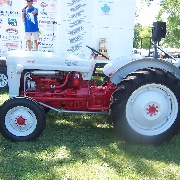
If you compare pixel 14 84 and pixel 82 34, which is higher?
pixel 82 34

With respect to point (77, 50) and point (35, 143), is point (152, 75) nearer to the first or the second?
point (35, 143)

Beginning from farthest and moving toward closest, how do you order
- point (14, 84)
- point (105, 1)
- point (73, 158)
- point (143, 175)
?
1. point (105, 1)
2. point (14, 84)
3. point (73, 158)
4. point (143, 175)

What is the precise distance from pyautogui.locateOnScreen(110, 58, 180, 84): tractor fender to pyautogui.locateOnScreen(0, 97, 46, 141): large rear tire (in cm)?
115

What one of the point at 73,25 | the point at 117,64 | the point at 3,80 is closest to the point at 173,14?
the point at 73,25

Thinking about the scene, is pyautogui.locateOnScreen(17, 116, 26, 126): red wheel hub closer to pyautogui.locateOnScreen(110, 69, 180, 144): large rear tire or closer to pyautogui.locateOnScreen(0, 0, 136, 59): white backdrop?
pyautogui.locateOnScreen(110, 69, 180, 144): large rear tire

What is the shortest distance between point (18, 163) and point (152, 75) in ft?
6.57

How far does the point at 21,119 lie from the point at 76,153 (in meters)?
0.91

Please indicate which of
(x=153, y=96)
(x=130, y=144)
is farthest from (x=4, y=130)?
(x=153, y=96)

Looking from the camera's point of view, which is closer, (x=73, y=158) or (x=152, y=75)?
(x=73, y=158)

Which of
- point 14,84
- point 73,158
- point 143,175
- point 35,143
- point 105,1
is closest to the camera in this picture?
point 143,175

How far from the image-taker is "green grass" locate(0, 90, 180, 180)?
360cm

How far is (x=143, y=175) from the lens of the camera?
143 inches

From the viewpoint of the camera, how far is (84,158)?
4.04 meters

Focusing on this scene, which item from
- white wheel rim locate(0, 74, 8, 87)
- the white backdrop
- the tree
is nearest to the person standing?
white wheel rim locate(0, 74, 8, 87)
